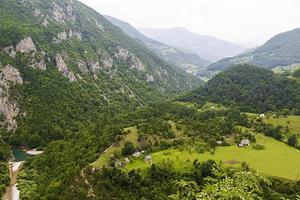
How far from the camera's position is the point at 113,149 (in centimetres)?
13900

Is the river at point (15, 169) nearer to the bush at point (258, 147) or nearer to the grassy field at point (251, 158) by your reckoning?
the grassy field at point (251, 158)

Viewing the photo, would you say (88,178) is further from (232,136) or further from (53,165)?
(232,136)

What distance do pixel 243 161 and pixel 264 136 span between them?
36.8m

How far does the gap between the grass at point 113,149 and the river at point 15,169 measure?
28.9 m

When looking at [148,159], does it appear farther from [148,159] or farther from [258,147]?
[258,147]

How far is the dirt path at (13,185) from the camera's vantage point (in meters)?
132

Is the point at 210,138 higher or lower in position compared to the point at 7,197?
higher

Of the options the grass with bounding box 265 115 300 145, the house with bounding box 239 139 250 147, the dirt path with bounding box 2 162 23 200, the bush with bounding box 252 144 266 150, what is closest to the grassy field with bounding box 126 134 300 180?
the bush with bounding box 252 144 266 150

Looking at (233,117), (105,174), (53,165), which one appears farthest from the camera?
(233,117)

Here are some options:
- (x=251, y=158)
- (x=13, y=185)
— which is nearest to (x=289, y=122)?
(x=251, y=158)

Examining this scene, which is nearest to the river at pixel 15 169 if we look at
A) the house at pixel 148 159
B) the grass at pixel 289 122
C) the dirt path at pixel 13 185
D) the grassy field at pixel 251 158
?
the dirt path at pixel 13 185

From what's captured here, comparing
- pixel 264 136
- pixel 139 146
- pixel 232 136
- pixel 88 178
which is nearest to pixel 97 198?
pixel 88 178

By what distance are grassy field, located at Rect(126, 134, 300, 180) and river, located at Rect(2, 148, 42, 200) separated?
39717 millimetres

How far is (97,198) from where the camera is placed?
115m
